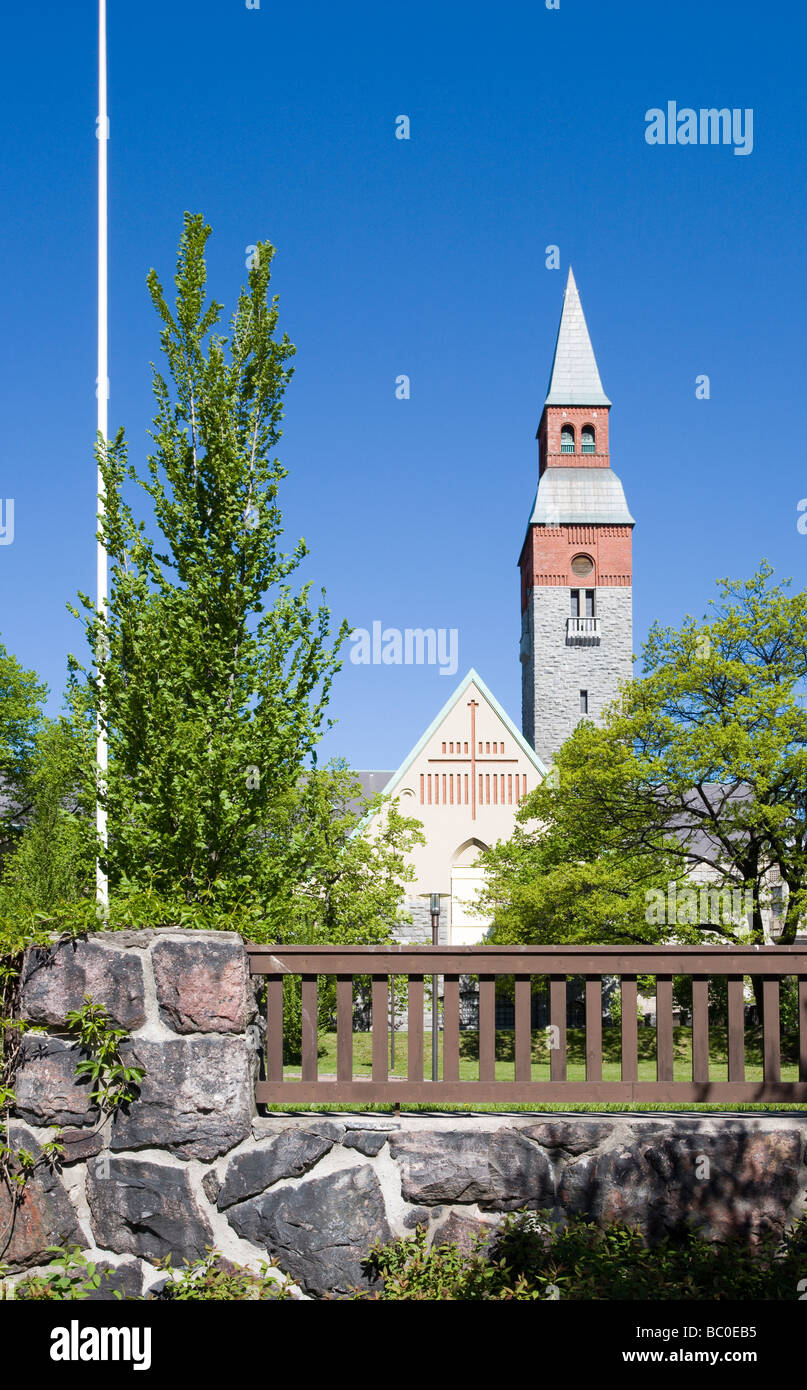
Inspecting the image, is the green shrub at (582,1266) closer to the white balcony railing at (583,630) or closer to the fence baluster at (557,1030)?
the fence baluster at (557,1030)

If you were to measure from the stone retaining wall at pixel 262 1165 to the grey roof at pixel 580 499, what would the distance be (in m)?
46.5

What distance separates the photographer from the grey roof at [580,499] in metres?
49.6

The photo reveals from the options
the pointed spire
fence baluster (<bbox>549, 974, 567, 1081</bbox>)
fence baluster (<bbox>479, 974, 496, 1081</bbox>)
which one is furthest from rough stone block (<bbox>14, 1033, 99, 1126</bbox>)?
the pointed spire

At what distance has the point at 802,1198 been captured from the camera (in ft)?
14.5

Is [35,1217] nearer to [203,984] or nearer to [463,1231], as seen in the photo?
[203,984]

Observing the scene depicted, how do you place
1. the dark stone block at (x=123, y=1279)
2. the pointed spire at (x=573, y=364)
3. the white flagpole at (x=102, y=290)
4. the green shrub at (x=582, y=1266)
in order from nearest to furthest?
the green shrub at (x=582, y=1266), the dark stone block at (x=123, y=1279), the white flagpole at (x=102, y=290), the pointed spire at (x=573, y=364)

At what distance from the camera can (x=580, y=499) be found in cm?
5047

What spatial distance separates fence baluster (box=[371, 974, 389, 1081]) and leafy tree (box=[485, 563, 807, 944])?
1738 cm

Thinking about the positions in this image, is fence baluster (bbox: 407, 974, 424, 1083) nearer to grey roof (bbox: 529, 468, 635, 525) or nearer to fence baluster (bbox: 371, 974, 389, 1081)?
fence baluster (bbox: 371, 974, 389, 1081)

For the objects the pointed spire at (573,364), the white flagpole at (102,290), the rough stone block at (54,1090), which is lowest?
the rough stone block at (54,1090)

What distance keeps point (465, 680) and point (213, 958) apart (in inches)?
1469

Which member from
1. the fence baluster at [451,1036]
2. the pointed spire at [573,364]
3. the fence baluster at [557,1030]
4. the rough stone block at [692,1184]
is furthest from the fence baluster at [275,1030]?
the pointed spire at [573,364]

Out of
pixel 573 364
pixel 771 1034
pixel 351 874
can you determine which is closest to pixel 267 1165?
pixel 771 1034
